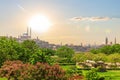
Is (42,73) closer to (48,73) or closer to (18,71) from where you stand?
(48,73)

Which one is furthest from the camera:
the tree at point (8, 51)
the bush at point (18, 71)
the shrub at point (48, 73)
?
the tree at point (8, 51)

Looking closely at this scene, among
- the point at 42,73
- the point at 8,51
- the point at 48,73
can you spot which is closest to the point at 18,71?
the point at 42,73

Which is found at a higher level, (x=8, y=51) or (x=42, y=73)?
(x=8, y=51)

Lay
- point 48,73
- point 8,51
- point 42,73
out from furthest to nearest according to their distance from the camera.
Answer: point 8,51 < point 42,73 < point 48,73

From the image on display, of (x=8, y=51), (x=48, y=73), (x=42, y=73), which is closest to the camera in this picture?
(x=48, y=73)

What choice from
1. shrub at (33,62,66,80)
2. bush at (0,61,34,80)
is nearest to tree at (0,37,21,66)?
bush at (0,61,34,80)

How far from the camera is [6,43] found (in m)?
57.1

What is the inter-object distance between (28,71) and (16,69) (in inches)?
121

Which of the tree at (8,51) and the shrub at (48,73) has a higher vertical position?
the tree at (8,51)

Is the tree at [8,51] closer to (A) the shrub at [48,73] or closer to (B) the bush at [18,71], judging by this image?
(B) the bush at [18,71]

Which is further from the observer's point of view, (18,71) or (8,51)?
(8,51)

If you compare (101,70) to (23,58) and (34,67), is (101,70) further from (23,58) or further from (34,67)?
(34,67)

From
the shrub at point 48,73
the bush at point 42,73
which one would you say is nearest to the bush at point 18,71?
the bush at point 42,73

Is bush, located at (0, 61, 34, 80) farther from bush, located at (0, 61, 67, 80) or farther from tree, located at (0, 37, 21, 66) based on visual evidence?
→ tree, located at (0, 37, 21, 66)
